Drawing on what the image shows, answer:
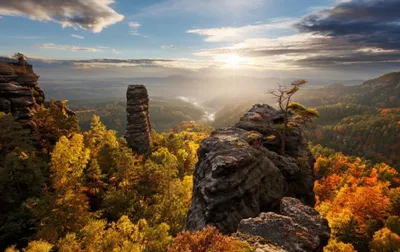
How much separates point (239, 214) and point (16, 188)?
42.5 metres

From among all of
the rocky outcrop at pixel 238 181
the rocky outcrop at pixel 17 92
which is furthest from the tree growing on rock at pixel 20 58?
the rocky outcrop at pixel 238 181

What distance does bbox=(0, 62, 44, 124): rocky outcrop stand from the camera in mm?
51969

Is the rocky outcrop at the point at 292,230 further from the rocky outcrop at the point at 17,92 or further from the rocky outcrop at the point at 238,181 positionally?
the rocky outcrop at the point at 17,92

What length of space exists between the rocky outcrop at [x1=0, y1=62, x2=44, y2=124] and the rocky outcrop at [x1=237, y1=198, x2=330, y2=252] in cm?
5802

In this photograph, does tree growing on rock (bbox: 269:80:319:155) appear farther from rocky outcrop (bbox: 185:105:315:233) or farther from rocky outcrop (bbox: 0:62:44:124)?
rocky outcrop (bbox: 0:62:44:124)

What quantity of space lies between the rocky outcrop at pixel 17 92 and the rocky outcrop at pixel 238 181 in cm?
4785

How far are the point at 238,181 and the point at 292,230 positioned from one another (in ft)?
24.0

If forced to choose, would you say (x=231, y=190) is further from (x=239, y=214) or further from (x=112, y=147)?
(x=112, y=147)

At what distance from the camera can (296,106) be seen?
33688mm

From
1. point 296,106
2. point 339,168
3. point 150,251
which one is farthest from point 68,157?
point 339,168

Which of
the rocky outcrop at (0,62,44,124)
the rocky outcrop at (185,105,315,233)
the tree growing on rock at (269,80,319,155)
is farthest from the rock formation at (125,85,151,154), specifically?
the tree growing on rock at (269,80,319,155)

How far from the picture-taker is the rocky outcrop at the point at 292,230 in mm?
15922

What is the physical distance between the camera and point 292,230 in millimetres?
16875

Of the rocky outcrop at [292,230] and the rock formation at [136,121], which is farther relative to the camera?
the rock formation at [136,121]
